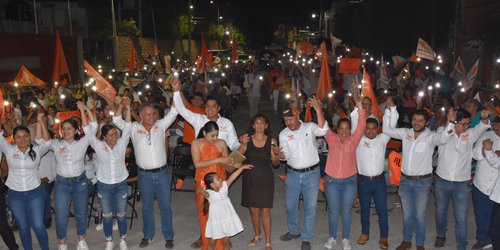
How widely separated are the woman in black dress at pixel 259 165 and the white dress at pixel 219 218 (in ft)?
2.15

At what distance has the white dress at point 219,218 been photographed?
591 centimetres

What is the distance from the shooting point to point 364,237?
22.5 feet

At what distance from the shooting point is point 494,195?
228 inches

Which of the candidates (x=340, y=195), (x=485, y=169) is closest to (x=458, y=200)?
(x=485, y=169)

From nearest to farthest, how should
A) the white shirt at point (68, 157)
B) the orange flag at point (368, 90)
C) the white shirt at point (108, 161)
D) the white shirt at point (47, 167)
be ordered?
the white shirt at point (68, 157) < the white shirt at point (108, 161) < the white shirt at point (47, 167) < the orange flag at point (368, 90)

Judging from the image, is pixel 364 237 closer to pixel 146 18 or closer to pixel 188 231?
pixel 188 231

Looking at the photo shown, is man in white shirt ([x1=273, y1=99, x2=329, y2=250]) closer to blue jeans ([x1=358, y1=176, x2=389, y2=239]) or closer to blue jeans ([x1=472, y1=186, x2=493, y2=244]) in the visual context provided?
blue jeans ([x1=358, y1=176, x2=389, y2=239])

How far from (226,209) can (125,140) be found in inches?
65.0

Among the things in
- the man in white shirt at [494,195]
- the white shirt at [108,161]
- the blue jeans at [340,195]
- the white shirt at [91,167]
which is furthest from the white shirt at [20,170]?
the man in white shirt at [494,195]

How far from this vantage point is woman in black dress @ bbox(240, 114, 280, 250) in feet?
21.1

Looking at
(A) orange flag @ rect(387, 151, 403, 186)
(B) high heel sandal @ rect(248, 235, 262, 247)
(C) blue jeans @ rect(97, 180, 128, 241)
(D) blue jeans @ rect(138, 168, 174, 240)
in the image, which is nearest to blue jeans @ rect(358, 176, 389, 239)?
(A) orange flag @ rect(387, 151, 403, 186)

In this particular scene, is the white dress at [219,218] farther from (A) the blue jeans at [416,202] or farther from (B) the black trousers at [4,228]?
(B) the black trousers at [4,228]

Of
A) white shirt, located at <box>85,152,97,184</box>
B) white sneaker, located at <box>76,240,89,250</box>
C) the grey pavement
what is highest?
white shirt, located at <box>85,152,97,184</box>

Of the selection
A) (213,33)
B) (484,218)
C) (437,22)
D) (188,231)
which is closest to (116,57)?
(437,22)
